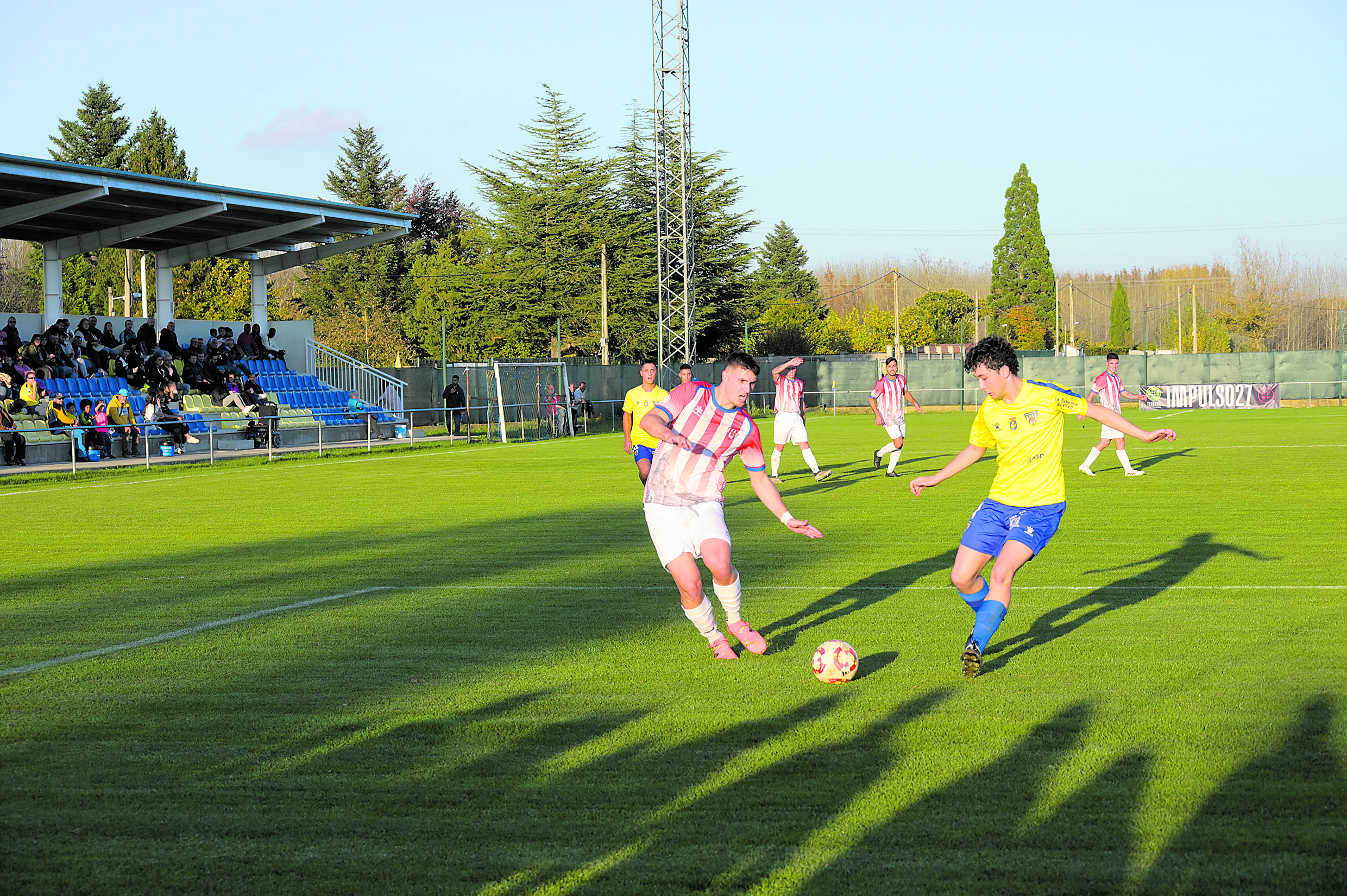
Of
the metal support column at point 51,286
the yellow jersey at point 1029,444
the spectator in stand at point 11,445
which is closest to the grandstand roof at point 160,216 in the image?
the metal support column at point 51,286

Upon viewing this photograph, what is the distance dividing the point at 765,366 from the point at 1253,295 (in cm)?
4143

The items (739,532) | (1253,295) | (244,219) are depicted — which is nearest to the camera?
(739,532)

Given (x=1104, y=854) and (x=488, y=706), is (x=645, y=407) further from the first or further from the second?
(x=1104, y=854)

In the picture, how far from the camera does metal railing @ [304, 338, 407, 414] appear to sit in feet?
126

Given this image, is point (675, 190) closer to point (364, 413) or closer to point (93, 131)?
point (364, 413)

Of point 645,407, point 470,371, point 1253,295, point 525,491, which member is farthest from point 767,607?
point 1253,295

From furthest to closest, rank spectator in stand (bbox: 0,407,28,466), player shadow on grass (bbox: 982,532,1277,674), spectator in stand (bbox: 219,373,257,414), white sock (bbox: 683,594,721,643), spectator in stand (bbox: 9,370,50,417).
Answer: spectator in stand (bbox: 219,373,257,414) < spectator in stand (bbox: 9,370,50,417) < spectator in stand (bbox: 0,407,28,466) < player shadow on grass (bbox: 982,532,1277,674) < white sock (bbox: 683,594,721,643)

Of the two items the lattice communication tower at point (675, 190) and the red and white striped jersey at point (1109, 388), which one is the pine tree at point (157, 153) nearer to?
the lattice communication tower at point (675, 190)

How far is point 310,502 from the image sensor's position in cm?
1748

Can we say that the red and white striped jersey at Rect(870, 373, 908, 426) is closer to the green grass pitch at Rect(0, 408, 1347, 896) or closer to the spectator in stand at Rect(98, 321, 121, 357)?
the green grass pitch at Rect(0, 408, 1347, 896)

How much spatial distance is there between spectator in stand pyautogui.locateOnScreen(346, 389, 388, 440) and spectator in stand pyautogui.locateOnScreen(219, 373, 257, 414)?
3059 millimetres

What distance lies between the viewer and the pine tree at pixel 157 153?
5953cm

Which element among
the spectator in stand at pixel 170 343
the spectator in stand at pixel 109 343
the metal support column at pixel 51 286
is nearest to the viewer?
the metal support column at pixel 51 286

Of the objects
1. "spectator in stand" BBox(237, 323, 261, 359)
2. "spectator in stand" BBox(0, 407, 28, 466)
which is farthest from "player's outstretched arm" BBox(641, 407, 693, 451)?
"spectator in stand" BBox(237, 323, 261, 359)
